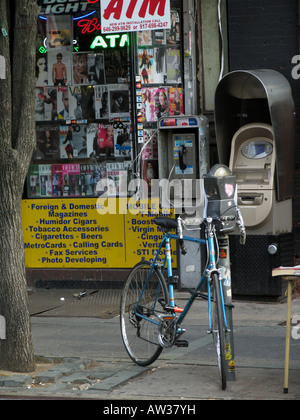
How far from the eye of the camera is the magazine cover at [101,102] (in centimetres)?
1042

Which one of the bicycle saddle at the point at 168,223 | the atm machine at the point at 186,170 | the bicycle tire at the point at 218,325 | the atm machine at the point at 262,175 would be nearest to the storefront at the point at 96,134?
the atm machine at the point at 186,170

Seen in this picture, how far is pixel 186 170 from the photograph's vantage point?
974 centimetres

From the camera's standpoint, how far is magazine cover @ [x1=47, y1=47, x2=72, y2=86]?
1054 centimetres

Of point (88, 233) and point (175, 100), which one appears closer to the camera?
point (175, 100)

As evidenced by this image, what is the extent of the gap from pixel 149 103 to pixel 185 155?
0.88 metres

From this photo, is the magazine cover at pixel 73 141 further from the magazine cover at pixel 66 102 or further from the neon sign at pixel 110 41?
the neon sign at pixel 110 41

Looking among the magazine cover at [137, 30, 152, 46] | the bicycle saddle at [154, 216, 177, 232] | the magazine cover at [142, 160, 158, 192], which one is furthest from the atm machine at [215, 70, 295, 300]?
the bicycle saddle at [154, 216, 177, 232]

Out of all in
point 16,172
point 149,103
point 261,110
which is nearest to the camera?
point 16,172

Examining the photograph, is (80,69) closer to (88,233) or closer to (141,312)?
(88,233)

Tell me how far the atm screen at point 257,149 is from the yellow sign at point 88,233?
1410 mm

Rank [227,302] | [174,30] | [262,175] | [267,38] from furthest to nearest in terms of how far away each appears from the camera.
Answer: [174,30]
[267,38]
[262,175]
[227,302]

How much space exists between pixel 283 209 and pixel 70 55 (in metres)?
3.40

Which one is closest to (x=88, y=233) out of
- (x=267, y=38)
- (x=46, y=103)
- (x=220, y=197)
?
(x=46, y=103)
